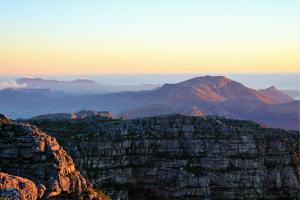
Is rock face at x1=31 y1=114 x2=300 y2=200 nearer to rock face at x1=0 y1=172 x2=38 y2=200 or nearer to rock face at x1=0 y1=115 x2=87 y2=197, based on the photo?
rock face at x1=0 y1=115 x2=87 y2=197

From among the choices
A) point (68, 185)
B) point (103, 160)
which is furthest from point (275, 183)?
point (68, 185)

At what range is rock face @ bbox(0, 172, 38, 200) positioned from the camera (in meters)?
33.6

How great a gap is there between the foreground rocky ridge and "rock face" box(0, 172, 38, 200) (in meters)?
1.87

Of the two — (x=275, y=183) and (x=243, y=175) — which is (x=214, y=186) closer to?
(x=243, y=175)

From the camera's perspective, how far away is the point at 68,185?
1629 inches

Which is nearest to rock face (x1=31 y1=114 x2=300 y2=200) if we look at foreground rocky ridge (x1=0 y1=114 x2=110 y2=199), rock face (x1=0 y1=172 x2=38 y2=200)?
foreground rocky ridge (x1=0 y1=114 x2=110 y2=199)

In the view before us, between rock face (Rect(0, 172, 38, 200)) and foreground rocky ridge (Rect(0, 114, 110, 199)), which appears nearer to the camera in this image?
rock face (Rect(0, 172, 38, 200))

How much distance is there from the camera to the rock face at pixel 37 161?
4000cm

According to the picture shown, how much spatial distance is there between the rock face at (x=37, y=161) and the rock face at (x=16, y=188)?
2.17m

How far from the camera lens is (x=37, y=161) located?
135ft

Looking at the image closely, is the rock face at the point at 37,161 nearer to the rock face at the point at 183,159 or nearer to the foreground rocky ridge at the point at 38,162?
the foreground rocky ridge at the point at 38,162

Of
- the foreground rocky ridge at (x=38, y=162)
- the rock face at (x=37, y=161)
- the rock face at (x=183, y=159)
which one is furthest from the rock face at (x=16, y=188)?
the rock face at (x=183, y=159)

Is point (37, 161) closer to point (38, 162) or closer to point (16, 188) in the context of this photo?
point (38, 162)

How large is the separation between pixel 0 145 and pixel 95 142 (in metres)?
31.5
